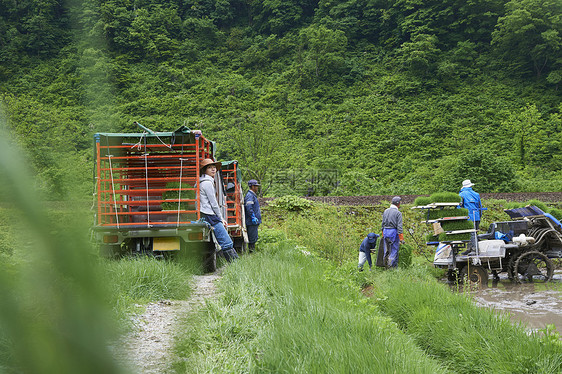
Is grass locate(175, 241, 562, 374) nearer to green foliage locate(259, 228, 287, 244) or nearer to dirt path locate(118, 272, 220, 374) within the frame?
dirt path locate(118, 272, 220, 374)

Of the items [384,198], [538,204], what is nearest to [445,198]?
[538,204]

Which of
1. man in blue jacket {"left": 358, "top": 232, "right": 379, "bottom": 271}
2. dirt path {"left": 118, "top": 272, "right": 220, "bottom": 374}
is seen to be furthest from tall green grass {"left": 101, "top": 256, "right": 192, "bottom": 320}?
man in blue jacket {"left": 358, "top": 232, "right": 379, "bottom": 271}

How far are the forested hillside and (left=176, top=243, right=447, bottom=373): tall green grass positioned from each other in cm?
871

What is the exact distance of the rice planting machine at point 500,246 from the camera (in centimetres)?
946

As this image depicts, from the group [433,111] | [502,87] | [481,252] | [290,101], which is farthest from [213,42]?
[481,252]

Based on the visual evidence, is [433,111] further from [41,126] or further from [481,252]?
[41,126]

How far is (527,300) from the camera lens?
26.5 feet

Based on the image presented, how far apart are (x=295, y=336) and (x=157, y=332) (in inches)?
44.2

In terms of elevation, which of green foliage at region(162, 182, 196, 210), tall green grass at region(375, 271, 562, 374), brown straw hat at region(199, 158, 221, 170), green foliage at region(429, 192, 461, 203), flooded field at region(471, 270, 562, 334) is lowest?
flooded field at region(471, 270, 562, 334)

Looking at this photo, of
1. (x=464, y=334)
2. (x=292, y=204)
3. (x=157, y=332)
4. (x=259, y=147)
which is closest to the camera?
(x=157, y=332)

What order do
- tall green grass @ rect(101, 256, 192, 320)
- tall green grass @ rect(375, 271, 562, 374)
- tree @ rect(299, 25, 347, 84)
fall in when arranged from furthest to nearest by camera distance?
tree @ rect(299, 25, 347, 84) → tall green grass @ rect(101, 256, 192, 320) → tall green grass @ rect(375, 271, 562, 374)

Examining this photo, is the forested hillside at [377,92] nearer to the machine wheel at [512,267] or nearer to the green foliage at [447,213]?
the green foliage at [447,213]

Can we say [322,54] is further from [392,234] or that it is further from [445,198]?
[392,234]

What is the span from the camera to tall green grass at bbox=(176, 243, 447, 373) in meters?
2.71
